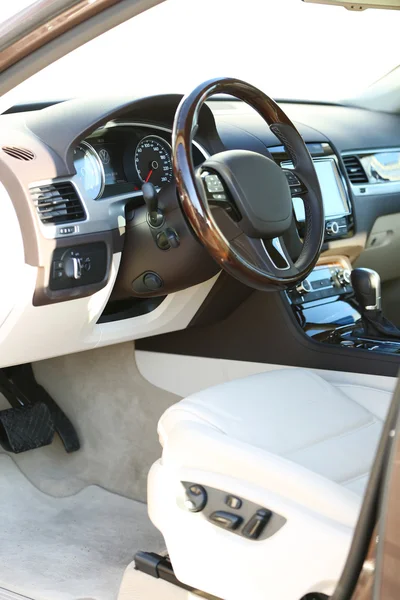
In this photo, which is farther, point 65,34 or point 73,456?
point 73,456

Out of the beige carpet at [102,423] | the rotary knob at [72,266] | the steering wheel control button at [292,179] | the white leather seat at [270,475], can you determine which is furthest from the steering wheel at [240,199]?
the beige carpet at [102,423]

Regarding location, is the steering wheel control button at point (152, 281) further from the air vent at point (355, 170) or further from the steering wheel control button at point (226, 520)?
the air vent at point (355, 170)

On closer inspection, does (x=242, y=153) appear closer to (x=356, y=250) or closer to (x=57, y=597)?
(x=356, y=250)

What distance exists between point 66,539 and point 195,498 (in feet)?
3.21

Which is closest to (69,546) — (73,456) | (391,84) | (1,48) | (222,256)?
(73,456)

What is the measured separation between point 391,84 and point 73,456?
179 cm

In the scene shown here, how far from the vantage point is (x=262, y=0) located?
4.78 feet

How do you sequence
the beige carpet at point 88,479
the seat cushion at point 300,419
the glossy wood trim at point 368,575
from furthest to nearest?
the beige carpet at point 88,479 → the seat cushion at point 300,419 → the glossy wood trim at point 368,575

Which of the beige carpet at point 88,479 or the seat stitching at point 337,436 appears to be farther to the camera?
the beige carpet at point 88,479

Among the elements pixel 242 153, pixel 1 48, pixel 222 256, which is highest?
pixel 1 48

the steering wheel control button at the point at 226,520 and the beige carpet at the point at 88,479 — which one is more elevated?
the steering wheel control button at the point at 226,520

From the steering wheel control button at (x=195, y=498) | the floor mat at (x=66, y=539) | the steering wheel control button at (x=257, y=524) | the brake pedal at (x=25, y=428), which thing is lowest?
the floor mat at (x=66, y=539)

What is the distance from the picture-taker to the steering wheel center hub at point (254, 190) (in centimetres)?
165

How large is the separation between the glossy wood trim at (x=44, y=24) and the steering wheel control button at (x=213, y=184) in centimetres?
59
